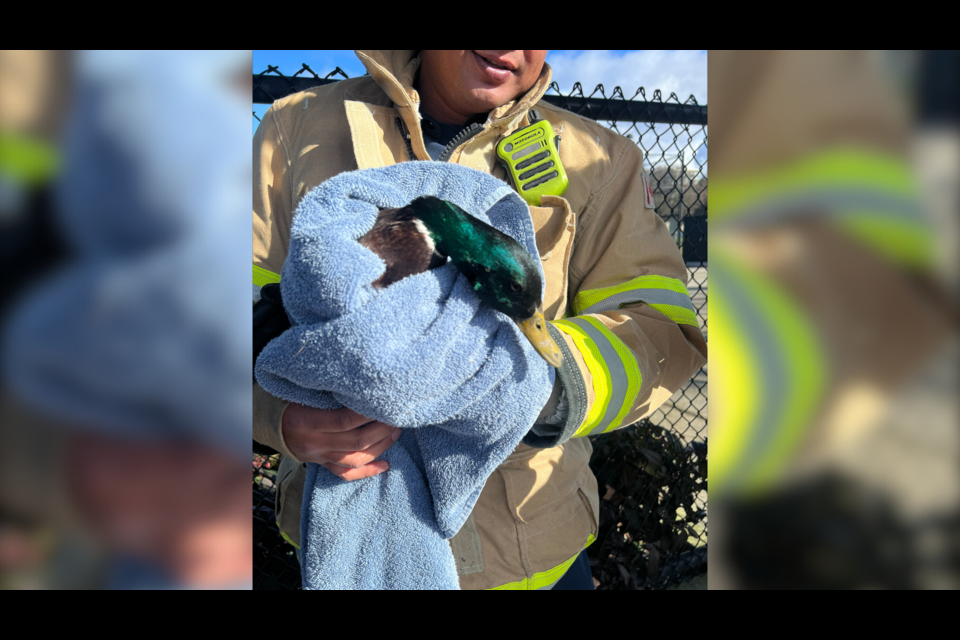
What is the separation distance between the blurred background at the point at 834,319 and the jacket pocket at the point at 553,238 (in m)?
0.70

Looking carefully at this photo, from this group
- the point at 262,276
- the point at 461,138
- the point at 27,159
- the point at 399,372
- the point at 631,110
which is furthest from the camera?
the point at 631,110

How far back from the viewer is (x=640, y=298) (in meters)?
1.25

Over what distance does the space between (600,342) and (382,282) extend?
50cm

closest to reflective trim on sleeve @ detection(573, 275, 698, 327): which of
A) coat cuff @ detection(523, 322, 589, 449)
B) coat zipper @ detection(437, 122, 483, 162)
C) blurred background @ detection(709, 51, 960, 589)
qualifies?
coat cuff @ detection(523, 322, 589, 449)

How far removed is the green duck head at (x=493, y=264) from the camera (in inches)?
38.1

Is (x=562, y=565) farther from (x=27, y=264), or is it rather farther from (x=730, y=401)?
(x=27, y=264)

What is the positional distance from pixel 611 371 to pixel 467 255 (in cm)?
41

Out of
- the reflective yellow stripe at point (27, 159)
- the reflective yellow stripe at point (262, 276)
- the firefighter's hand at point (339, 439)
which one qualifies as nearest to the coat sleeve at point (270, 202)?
the reflective yellow stripe at point (262, 276)

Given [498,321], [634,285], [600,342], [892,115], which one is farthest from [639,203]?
[892,115]

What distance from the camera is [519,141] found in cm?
133

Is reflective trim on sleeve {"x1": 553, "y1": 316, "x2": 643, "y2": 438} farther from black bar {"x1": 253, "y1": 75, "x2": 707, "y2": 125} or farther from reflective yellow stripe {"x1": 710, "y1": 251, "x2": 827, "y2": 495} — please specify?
black bar {"x1": 253, "y1": 75, "x2": 707, "y2": 125}

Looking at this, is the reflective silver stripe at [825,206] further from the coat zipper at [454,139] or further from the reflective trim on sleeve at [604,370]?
the coat zipper at [454,139]

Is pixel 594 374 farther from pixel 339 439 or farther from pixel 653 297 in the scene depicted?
pixel 339 439

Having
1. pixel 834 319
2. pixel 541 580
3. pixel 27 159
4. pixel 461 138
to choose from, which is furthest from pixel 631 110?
pixel 27 159
